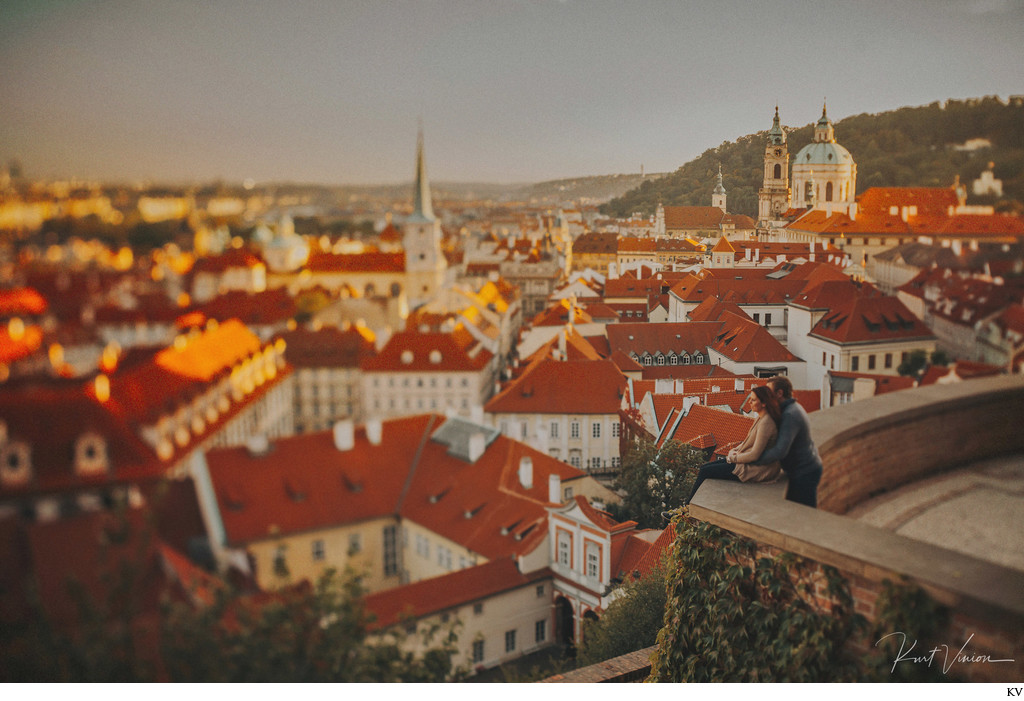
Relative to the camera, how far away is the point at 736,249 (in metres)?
6.71

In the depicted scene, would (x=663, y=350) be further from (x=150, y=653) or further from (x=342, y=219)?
(x=150, y=653)

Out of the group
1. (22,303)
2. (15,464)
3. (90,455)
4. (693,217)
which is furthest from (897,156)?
(15,464)

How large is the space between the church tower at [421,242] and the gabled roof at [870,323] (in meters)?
3.00

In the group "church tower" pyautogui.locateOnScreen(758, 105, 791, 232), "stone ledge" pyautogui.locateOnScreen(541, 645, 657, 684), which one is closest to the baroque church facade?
"church tower" pyautogui.locateOnScreen(758, 105, 791, 232)

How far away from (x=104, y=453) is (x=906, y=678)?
12.4 ft

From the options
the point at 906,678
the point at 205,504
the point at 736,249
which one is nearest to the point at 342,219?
the point at 205,504

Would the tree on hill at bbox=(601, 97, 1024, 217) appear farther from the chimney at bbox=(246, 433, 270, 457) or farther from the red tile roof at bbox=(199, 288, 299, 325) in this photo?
the chimney at bbox=(246, 433, 270, 457)

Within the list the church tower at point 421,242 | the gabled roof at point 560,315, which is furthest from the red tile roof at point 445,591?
the gabled roof at point 560,315

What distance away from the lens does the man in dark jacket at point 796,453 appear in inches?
160

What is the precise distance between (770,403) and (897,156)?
3.01 meters

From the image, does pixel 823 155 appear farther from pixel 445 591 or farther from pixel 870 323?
pixel 445 591

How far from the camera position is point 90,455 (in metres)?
3.88

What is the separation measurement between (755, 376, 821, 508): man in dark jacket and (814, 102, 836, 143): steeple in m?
2.85

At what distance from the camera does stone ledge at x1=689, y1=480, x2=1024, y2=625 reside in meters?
3.12
